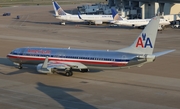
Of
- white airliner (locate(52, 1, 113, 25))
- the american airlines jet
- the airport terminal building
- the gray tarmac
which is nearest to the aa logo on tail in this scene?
the american airlines jet

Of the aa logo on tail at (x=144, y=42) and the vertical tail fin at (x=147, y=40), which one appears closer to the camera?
the vertical tail fin at (x=147, y=40)

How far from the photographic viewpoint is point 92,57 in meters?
43.4

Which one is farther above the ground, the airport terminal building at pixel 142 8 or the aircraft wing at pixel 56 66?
the airport terminal building at pixel 142 8

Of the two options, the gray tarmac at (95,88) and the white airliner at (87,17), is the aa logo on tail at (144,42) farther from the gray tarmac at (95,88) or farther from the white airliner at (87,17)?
the white airliner at (87,17)

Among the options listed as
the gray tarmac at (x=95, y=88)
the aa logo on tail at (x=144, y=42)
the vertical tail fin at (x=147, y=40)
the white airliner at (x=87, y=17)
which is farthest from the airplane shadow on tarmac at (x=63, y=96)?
the white airliner at (x=87, y=17)

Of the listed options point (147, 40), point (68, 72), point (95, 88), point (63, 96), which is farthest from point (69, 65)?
point (147, 40)

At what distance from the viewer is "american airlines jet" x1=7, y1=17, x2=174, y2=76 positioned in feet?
133

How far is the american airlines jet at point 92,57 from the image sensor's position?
1591 inches

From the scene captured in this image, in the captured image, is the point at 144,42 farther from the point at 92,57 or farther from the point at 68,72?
the point at 68,72

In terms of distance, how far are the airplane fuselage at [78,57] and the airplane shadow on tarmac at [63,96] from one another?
551cm

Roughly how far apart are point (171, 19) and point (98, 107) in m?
75.6

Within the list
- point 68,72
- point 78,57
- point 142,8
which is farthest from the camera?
point 142,8

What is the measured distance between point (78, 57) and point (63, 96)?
9.39 meters

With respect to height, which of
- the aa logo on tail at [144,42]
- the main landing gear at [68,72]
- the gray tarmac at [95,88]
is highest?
the aa logo on tail at [144,42]
